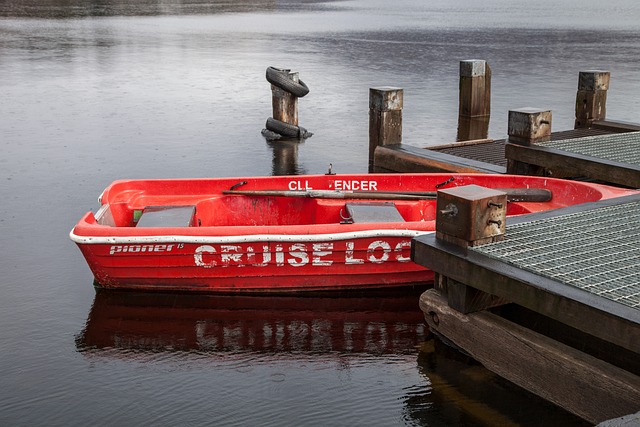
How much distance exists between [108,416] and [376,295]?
321 centimetres

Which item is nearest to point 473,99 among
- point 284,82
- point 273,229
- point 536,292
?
point 284,82

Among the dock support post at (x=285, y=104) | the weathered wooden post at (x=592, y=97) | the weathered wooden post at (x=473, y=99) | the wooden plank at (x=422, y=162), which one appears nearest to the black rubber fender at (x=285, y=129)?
the dock support post at (x=285, y=104)

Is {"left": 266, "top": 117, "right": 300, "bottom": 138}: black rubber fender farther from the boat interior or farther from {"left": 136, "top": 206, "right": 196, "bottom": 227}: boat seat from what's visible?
{"left": 136, "top": 206, "right": 196, "bottom": 227}: boat seat

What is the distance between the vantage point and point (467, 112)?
1809 cm

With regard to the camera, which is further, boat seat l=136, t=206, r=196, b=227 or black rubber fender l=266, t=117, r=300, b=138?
black rubber fender l=266, t=117, r=300, b=138

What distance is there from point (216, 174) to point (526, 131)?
5.55 metres

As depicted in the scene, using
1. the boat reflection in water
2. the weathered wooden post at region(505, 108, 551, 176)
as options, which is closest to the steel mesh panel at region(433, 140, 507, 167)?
the weathered wooden post at region(505, 108, 551, 176)

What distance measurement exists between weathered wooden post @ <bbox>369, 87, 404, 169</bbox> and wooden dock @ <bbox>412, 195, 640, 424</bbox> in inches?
236

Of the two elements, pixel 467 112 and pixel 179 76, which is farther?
pixel 179 76

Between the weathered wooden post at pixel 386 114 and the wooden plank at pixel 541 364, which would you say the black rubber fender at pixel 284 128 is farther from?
the wooden plank at pixel 541 364

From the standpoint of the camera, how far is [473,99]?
58.9ft

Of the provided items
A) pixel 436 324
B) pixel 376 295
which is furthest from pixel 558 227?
pixel 376 295

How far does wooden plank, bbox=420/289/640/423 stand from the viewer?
606cm

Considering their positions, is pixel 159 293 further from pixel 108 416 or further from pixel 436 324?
pixel 436 324
